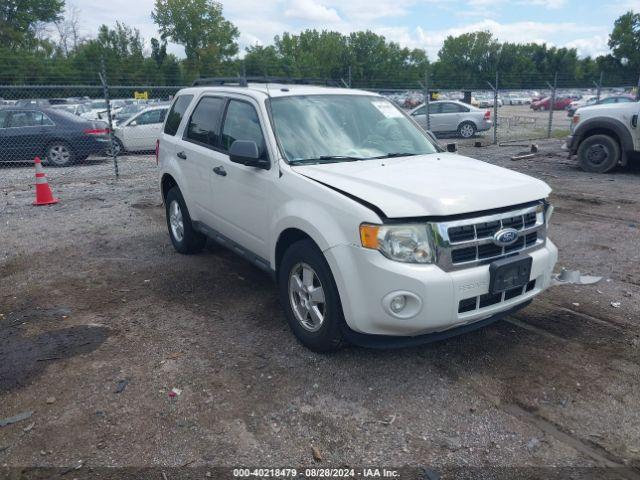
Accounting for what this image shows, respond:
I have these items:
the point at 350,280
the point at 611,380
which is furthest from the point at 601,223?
the point at 350,280

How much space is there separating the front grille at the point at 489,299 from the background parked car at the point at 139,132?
1420cm

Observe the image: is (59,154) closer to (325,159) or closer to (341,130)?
(341,130)

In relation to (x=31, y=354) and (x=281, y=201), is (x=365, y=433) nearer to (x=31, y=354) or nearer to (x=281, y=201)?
(x=281, y=201)

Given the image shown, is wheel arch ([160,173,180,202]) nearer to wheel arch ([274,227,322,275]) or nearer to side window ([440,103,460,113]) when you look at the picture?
Answer: wheel arch ([274,227,322,275])

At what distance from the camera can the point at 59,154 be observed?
1405cm

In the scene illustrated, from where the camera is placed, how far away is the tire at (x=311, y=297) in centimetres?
371

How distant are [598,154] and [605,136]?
15.8 inches

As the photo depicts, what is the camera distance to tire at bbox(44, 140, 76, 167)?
45.8 feet

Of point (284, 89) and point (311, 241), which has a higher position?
point (284, 89)

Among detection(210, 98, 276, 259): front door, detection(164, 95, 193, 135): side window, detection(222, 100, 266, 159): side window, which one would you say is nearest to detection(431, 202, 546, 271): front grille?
detection(210, 98, 276, 259): front door

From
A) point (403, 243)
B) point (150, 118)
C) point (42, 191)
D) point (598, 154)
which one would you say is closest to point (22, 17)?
point (150, 118)

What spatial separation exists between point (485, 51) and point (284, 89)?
4757 inches

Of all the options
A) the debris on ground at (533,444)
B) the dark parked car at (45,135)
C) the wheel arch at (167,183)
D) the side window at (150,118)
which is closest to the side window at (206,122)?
the wheel arch at (167,183)

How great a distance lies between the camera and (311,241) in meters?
3.88
